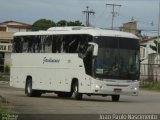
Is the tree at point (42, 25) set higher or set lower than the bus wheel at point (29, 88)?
higher

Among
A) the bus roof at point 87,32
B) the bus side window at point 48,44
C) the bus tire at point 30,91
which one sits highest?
the bus roof at point 87,32

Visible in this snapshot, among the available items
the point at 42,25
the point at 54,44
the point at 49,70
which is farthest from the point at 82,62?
the point at 42,25

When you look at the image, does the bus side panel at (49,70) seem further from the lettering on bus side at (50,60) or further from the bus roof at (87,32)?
the bus roof at (87,32)

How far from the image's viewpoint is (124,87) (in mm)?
30141

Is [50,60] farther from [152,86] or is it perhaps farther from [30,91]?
[152,86]

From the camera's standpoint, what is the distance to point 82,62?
3048 centimetres

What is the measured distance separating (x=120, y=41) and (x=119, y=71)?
1571mm

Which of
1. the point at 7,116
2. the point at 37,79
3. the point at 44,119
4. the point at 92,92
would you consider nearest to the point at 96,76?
the point at 92,92

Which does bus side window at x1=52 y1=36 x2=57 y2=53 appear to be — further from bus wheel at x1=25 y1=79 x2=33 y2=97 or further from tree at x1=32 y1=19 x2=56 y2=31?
tree at x1=32 y1=19 x2=56 y2=31

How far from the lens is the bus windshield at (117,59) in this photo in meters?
29.8

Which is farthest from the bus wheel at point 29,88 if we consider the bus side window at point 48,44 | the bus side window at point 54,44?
the bus side window at point 54,44

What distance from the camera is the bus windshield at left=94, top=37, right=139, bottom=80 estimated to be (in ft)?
97.7

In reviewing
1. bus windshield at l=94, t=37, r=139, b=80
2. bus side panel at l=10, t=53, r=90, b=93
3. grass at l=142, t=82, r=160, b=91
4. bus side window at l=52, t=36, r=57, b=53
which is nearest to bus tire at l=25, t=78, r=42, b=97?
bus side panel at l=10, t=53, r=90, b=93

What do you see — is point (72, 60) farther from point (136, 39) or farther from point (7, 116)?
point (7, 116)
